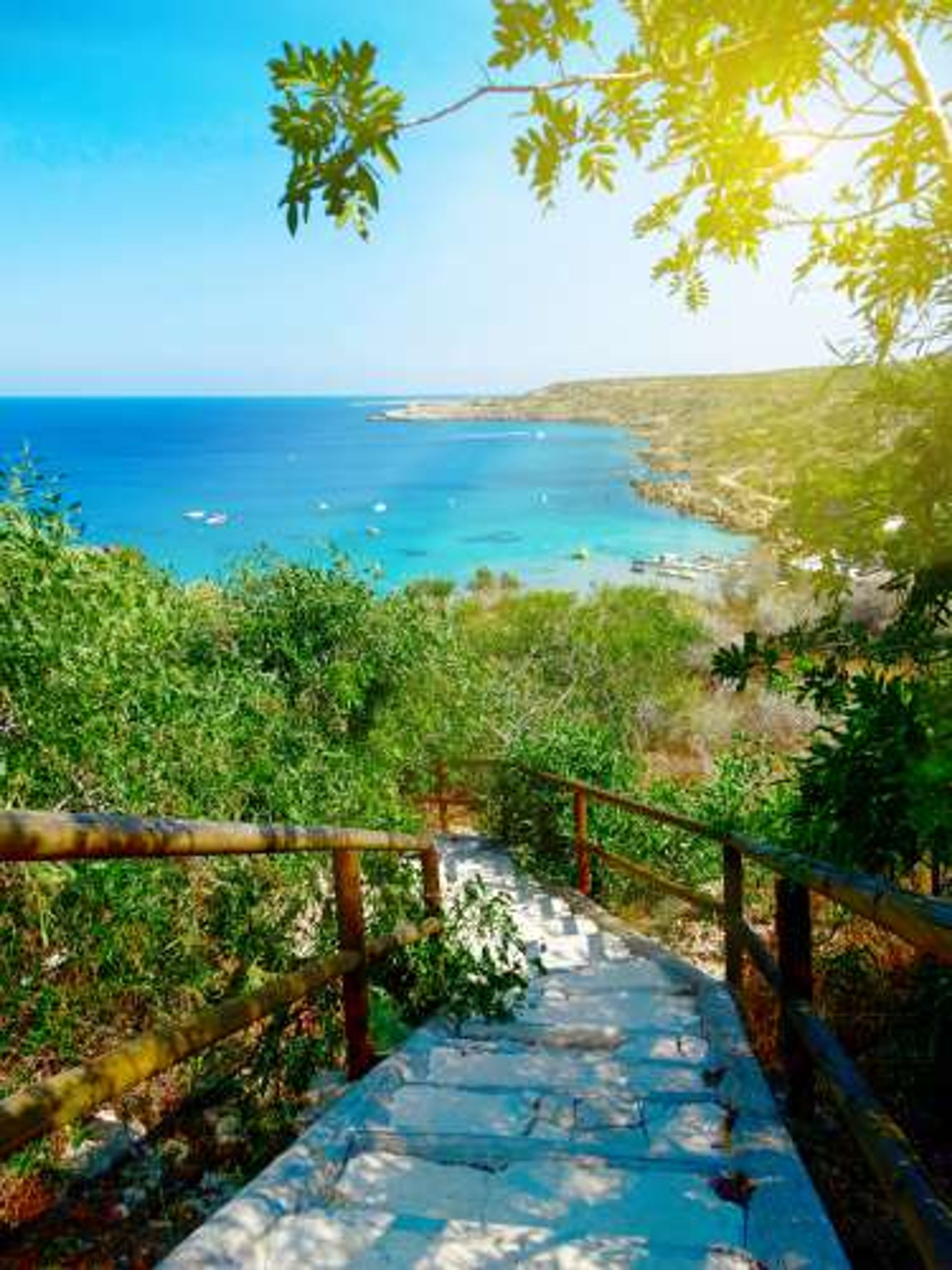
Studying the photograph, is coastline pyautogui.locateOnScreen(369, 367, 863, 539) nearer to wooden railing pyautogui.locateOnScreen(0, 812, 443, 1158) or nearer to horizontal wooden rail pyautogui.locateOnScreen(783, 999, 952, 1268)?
horizontal wooden rail pyautogui.locateOnScreen(783, 999, 952, 1268)

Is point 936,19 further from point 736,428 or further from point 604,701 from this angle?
point 604,701

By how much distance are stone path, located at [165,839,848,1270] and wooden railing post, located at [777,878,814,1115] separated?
4.9 inches

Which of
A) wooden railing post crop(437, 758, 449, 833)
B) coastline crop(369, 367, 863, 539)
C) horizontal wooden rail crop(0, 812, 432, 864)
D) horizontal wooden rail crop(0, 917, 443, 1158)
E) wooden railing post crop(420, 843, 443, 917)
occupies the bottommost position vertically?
wooden railing post crop(437, 758, 449, 833)

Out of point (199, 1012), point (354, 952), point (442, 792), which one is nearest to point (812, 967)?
point (354, 952)

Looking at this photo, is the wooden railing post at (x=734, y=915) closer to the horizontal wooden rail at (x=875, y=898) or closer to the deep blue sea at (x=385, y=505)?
the horizontal wooden rail at (x=875, y=898)

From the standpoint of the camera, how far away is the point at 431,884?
176 inches

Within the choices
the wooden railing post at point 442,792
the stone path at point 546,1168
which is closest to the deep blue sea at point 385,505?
the wooden railing post at point 442,792

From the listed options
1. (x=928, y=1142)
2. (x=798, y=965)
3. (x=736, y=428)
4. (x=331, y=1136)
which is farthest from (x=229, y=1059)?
(x=736, y=428)

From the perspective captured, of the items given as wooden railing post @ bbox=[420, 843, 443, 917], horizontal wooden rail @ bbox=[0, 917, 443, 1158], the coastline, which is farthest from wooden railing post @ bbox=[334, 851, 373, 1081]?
the coastline

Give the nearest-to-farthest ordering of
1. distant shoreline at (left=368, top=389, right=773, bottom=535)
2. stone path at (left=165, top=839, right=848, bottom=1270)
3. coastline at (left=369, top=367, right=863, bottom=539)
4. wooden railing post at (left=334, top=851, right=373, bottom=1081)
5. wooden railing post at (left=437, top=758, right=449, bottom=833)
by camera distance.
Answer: stone path at (left=165, top=839, right=848, bottom=1270)
wooden railing post at (left=334, top=851, right=373, bottom=1081)
coastline at (left=369, top=367, right=863, bottom=539)
distant shoreline at (left=368, top=389, right=773, bottom=535)
wooden railing post at (left=437, top=758, right=449, bottom=833)

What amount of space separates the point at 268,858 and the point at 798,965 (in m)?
3.06

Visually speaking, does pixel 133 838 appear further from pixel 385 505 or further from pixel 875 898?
pixel 385 505

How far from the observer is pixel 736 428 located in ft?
11.2

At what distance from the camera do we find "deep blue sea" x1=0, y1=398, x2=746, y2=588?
157 ft
